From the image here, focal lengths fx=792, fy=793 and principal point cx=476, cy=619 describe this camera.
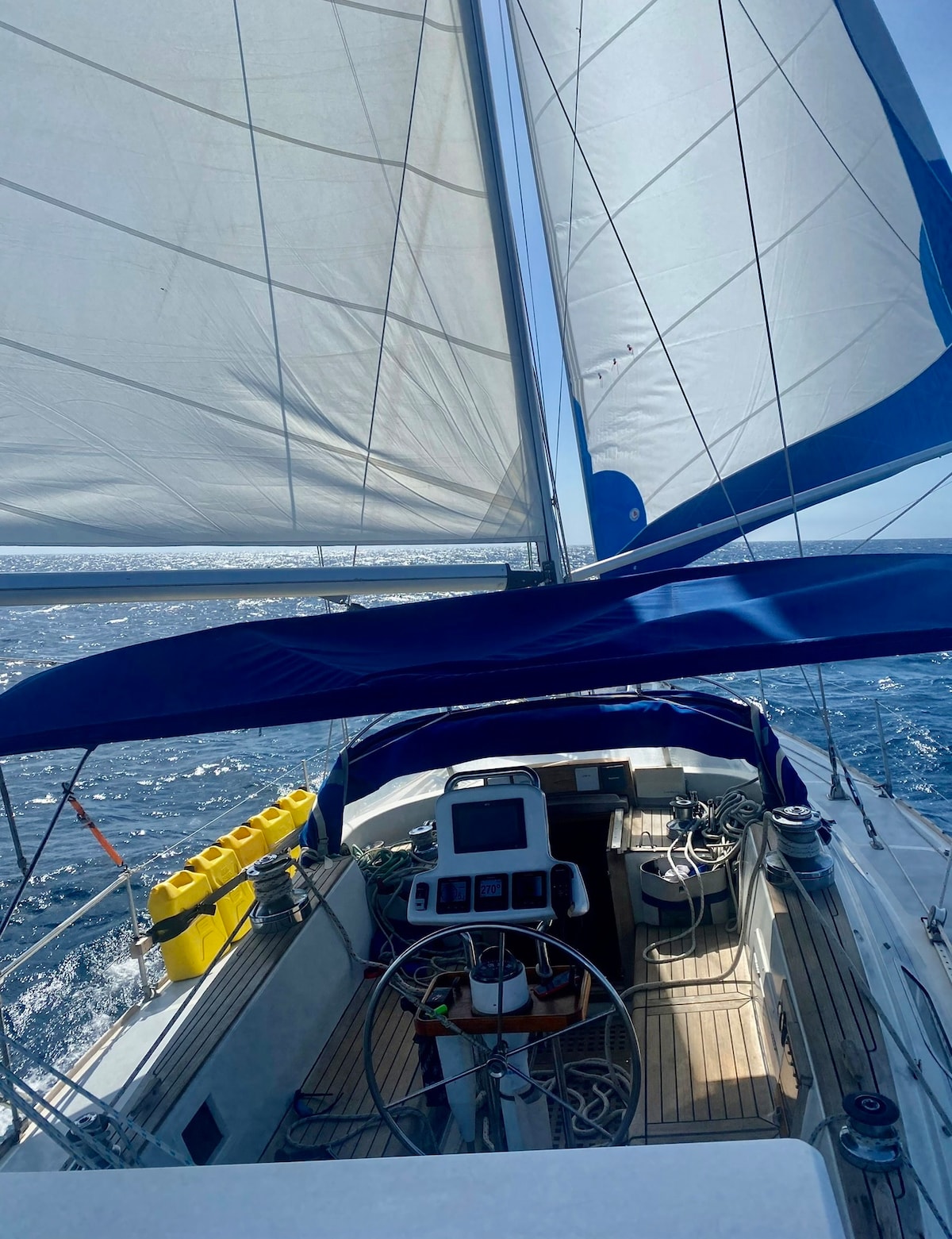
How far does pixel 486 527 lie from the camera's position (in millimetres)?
4402

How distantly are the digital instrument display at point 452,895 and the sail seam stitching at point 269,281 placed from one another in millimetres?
1912

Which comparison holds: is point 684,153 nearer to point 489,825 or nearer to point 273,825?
A: point 489,825

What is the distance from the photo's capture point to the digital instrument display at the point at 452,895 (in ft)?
9.64

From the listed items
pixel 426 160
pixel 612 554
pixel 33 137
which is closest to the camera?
pixel 33 137

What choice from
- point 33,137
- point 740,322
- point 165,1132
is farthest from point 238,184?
point 165,1132

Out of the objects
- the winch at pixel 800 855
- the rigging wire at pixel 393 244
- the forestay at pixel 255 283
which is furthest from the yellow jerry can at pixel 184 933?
the winch at pixel 800 855

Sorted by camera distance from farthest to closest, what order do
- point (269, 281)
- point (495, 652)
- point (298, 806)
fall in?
point (298, 806)
point (269, 281)
point (495, 652)

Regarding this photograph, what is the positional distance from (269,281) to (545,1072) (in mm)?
3780

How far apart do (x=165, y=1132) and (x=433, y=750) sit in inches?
85.4

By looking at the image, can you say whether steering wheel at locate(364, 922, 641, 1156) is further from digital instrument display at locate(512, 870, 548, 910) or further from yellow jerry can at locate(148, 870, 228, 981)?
yellow jerry can at locate(148, 870, 228, 981)

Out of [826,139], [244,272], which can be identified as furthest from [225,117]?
[826,139]

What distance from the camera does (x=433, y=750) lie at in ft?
14.4

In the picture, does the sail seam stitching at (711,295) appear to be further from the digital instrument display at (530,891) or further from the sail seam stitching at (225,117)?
the digital instrument display at (530,891)

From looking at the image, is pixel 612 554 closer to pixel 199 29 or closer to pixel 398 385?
pixel 398 385
